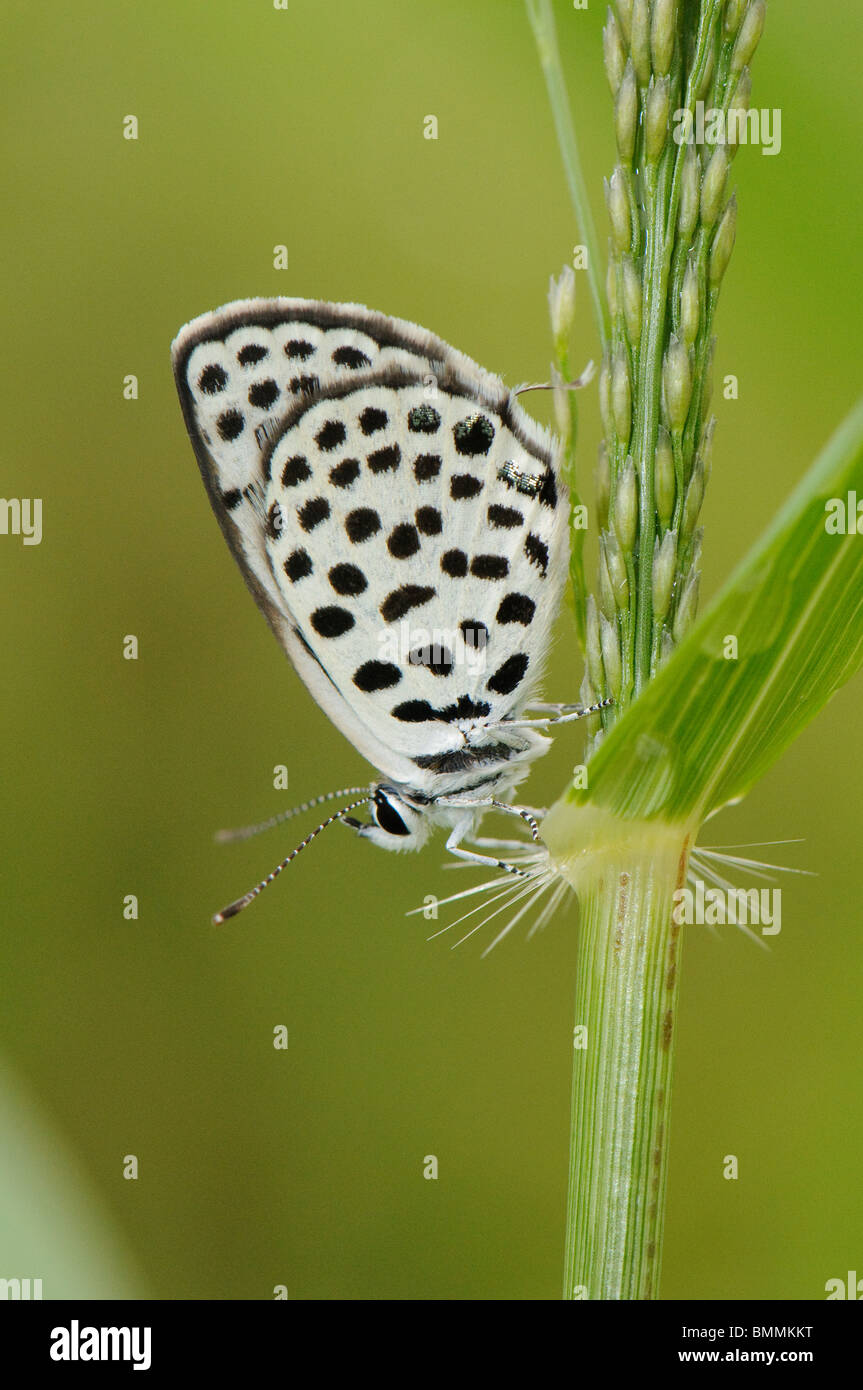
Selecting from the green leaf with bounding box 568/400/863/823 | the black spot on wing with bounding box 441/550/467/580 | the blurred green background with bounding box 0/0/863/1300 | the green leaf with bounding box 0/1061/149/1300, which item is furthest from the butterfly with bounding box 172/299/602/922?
the blurred green background with bounding box 0/0/863/1300

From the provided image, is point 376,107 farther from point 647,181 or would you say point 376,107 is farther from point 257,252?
point 647,181

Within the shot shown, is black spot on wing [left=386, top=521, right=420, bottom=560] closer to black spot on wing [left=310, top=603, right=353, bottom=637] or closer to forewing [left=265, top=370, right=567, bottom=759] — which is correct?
forewing [left=265, top=370, right=567, bottom=759]

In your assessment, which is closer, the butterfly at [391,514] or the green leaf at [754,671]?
the green leaf at [754,671]

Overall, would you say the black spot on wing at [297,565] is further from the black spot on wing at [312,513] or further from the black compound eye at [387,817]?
the black compound eye at [387,817]

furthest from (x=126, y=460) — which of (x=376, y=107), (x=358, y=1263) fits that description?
(x=358, y=1263)

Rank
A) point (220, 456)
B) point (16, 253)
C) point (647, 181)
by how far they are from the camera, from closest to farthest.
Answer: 1. point (647, 181)
2. point (220, 456)
3. point (16, 253)

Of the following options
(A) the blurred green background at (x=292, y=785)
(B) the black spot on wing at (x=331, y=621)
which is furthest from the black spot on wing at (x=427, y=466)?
(A) the blurred green background at (x=292, y=785)
